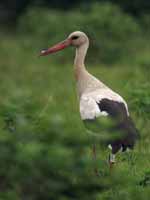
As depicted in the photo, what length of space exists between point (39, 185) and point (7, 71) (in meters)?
12.4

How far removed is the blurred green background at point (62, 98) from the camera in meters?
4.53

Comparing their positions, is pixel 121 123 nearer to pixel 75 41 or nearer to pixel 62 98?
pixel 75 41

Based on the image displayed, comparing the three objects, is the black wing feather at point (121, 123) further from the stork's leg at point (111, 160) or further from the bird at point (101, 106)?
the stork's leg at point (111, 160)

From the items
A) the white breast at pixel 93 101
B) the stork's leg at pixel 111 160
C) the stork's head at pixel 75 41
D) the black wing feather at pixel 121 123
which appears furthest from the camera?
the stork's head at pixel 75 41

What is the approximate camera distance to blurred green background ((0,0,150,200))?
4.53 meters

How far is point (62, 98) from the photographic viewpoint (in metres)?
13.2

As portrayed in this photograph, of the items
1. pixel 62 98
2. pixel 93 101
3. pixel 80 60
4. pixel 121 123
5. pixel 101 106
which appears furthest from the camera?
pixel 62 98

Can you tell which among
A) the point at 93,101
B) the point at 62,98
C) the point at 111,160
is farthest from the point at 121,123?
the point at 62,98

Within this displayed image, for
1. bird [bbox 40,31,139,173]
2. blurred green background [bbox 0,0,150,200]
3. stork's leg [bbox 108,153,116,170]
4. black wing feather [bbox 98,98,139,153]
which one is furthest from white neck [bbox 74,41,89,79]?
stork's leg [bbox 108,153,116,170]

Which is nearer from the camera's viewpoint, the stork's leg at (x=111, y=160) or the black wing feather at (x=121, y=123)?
the black wing feather at (x=121, y=123)

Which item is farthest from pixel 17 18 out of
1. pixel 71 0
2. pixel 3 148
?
pixel 3 148

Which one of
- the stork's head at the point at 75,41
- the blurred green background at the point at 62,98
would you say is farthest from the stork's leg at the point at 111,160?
the stork's head at the point at 75,41

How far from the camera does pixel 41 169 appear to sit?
4.52 m

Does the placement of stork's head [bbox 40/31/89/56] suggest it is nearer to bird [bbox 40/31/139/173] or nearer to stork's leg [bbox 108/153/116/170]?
bird [bbox 40/31/139/173]
